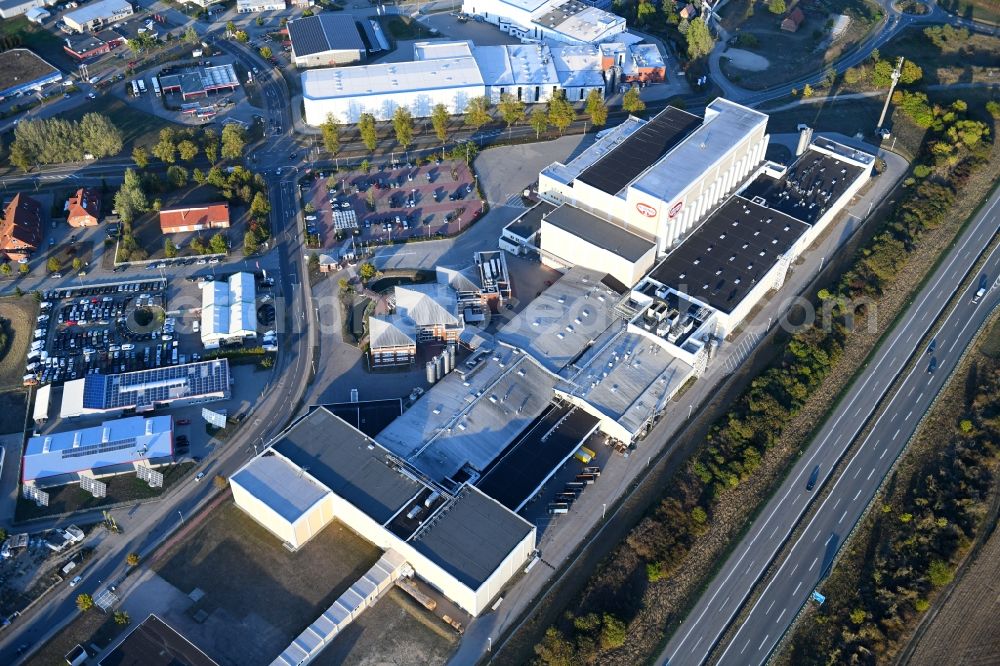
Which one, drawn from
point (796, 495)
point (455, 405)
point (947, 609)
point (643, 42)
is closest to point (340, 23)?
point (643, 42)

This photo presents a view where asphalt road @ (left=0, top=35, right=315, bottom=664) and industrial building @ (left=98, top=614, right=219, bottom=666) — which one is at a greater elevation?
industrial building @ (left=98, top=614, right=219, bottom=666)

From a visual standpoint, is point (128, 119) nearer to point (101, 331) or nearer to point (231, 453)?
point (101, 331)

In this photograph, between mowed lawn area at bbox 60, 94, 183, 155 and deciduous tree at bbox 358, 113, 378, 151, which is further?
mowed lawn area at bbox 60, 94, 183, 155

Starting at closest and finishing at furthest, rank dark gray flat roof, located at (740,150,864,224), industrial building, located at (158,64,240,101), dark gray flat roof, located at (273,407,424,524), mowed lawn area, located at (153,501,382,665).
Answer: mowed lawn area, located at (153,501,382,665)
dark gray flat roof, located at (273,407,424,524)
dark gray flat roof, located at (740,150,864,224)
industrial building, located at (158,64,240,101)

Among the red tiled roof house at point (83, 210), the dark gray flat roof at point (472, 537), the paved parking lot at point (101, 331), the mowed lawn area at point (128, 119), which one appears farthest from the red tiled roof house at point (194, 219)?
the dark gray flat roof at point (472, 537)

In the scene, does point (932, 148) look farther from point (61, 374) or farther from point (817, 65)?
point (61, 374)

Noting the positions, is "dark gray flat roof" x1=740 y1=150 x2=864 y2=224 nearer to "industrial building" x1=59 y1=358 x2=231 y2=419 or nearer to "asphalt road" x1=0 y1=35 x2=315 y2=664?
"asphalt road" x1=0 y1=35 x2=315 y2=664

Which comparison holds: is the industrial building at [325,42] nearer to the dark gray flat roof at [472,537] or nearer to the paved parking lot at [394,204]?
the paved parking lot at [394,204]

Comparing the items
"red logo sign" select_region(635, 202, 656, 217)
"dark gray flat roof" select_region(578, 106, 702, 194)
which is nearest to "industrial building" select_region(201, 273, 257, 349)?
"dark gray flat roof" select_region(578, 106, 702, 194)
